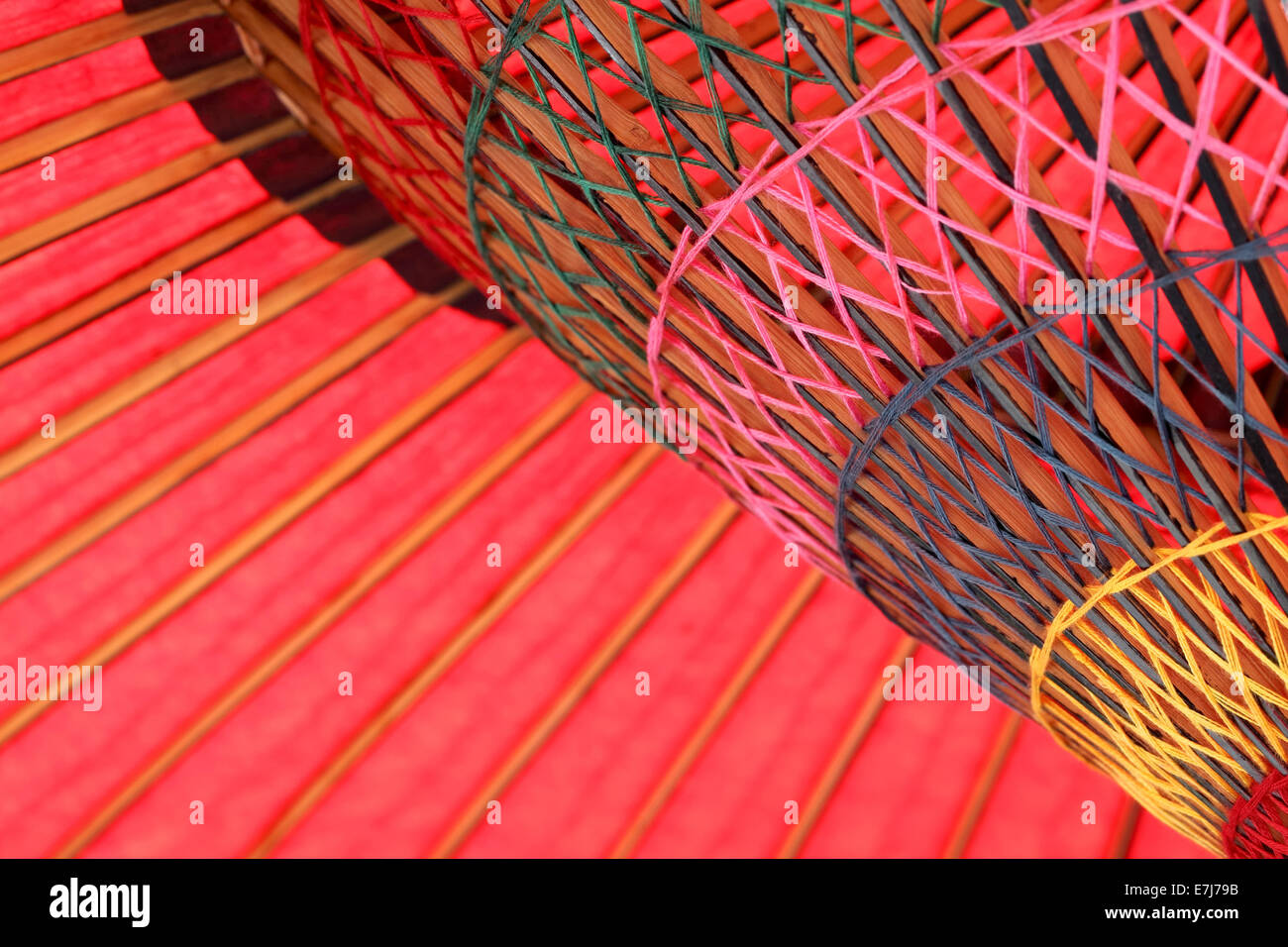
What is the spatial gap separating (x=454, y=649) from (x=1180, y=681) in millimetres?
1921

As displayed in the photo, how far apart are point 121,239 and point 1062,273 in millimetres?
2052

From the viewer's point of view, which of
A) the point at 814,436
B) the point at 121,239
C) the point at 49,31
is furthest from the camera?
the point at 121,239

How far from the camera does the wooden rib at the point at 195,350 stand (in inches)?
89.0

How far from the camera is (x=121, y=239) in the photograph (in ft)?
7.45

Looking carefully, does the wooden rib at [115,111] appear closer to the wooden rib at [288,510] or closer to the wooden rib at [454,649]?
the wooden rib at [288,510]

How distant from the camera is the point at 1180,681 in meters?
1.46

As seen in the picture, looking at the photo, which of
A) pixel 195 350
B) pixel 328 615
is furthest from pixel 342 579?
pixel 195 350

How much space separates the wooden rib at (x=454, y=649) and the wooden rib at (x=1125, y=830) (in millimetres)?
1844

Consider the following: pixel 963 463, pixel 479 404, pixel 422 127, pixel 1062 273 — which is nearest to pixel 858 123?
pixel 1062 273

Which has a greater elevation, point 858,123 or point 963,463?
point 858,123

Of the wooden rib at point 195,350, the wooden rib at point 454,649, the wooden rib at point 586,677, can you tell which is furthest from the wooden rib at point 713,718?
the wooden rib at point 195,350

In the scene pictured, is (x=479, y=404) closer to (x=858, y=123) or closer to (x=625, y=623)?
(x=625, y=623)

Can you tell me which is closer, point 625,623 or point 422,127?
point 422,127
